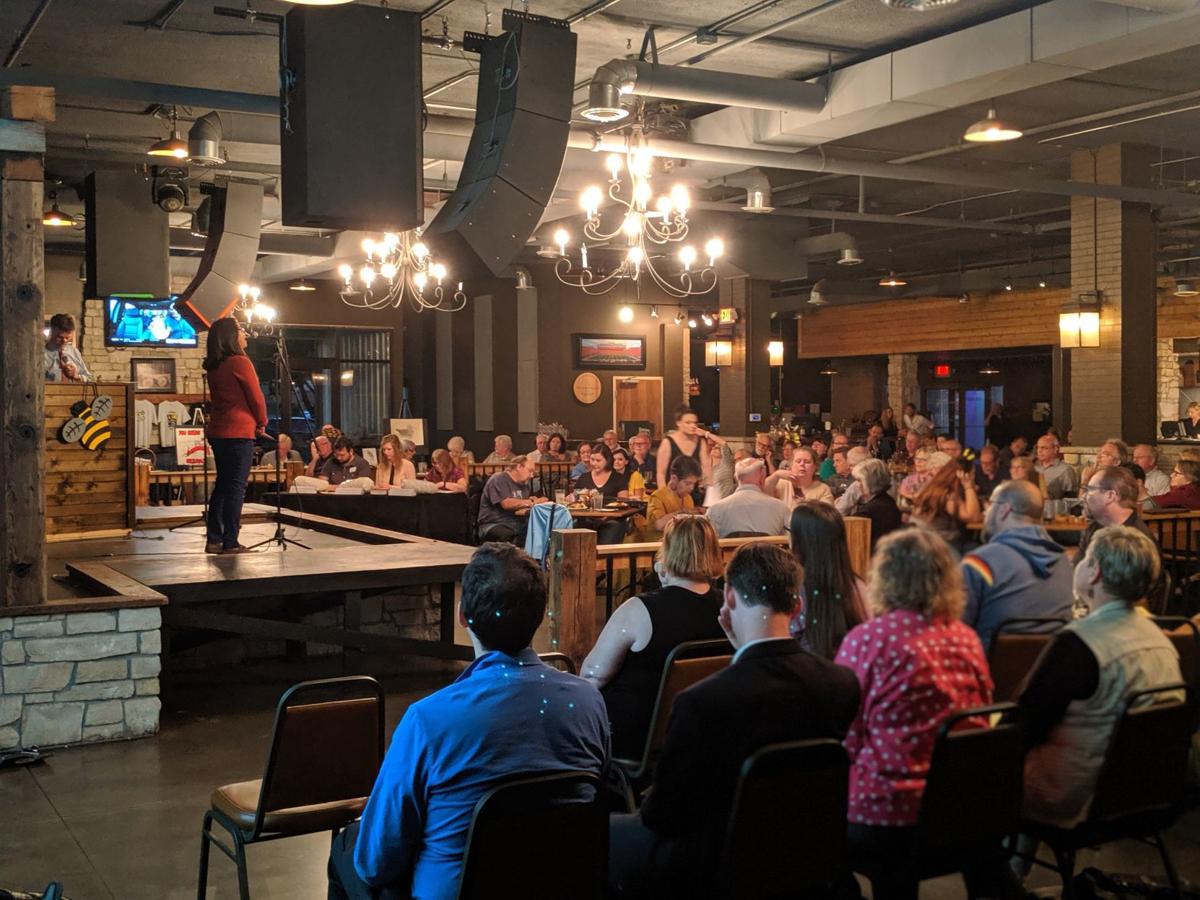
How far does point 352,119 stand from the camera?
259 inches

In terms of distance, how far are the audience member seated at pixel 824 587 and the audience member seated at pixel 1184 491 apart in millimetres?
5757

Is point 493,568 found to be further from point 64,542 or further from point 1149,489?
point 1149,489

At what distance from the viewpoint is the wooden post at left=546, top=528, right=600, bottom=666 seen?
5977 mm

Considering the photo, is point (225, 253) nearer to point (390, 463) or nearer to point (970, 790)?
point (390, 463)

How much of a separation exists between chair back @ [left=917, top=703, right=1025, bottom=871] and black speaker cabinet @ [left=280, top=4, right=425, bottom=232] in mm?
4605

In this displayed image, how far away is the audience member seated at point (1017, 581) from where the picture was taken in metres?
4.13

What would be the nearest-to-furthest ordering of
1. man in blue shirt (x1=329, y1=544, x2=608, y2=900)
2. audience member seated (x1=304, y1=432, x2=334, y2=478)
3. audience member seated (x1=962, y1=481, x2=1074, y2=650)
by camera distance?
man in blue shirt (x1=329, y1=544, x2=608, y2=900)
audience member seated (x1=962, y1=481, x2=1074, y2=650)
audience member seated (x1=304, y1=432, x2=334, y2=478)

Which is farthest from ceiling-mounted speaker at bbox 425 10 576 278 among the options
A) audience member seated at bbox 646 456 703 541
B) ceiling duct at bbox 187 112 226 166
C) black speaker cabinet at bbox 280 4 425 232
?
ceiling duct at bbox 187 112 226 166

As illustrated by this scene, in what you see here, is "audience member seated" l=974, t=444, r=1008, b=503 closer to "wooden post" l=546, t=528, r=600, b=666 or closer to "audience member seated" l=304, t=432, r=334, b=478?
"wooden post" l=546, t=528, r=600, b=666

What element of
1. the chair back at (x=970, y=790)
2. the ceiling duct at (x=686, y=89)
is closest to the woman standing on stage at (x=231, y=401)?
the ceiling duct at (x=686, y=89)

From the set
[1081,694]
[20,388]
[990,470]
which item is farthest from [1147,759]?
[990,470]

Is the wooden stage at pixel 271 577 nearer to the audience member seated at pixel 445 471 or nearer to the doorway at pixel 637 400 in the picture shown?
the audience member seated at pixel 445 471

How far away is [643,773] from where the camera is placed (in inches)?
148

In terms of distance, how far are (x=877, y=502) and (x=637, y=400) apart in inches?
538
